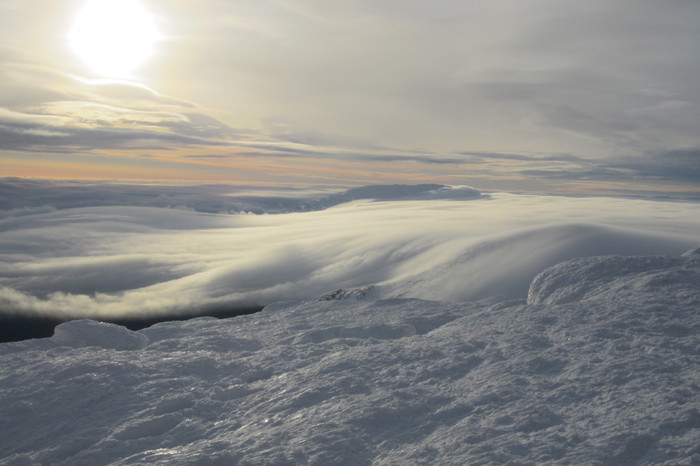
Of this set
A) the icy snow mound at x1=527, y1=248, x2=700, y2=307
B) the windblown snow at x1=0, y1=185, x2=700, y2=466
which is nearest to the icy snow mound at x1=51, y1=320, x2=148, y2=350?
the windblown snow at x1=0, y1=185, x2=700, y2=466

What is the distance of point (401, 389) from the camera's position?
821 centimetres

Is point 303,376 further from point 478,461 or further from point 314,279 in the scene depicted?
point 314,279

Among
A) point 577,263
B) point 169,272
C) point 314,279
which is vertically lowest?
point 169,272

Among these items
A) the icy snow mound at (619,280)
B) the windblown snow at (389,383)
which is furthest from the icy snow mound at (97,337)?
the icy snow mound at (619,280)

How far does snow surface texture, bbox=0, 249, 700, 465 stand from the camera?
631 centimetres

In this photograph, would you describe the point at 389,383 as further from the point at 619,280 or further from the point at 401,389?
the point at 619,280

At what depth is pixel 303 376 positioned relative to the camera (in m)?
9.44

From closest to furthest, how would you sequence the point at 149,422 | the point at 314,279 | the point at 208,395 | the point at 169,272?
the point at 149,422, the point at 208,395, the point at 314,279, the point at 169,272

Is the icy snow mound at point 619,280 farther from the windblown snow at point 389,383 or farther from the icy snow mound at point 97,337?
the icy snow mound at point 97,337

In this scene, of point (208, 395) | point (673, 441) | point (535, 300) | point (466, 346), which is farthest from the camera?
point (535, 300)

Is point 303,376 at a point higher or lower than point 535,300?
lower

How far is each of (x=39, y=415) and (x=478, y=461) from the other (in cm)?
827

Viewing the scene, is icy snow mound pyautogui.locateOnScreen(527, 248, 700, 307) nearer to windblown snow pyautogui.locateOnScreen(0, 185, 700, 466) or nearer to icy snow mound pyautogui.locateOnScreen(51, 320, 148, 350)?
windblown snow pyautogui.locateOnScreen(0, 185, 700, 466)

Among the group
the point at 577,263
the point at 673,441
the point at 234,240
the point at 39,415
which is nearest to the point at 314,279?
the point at 577,263
